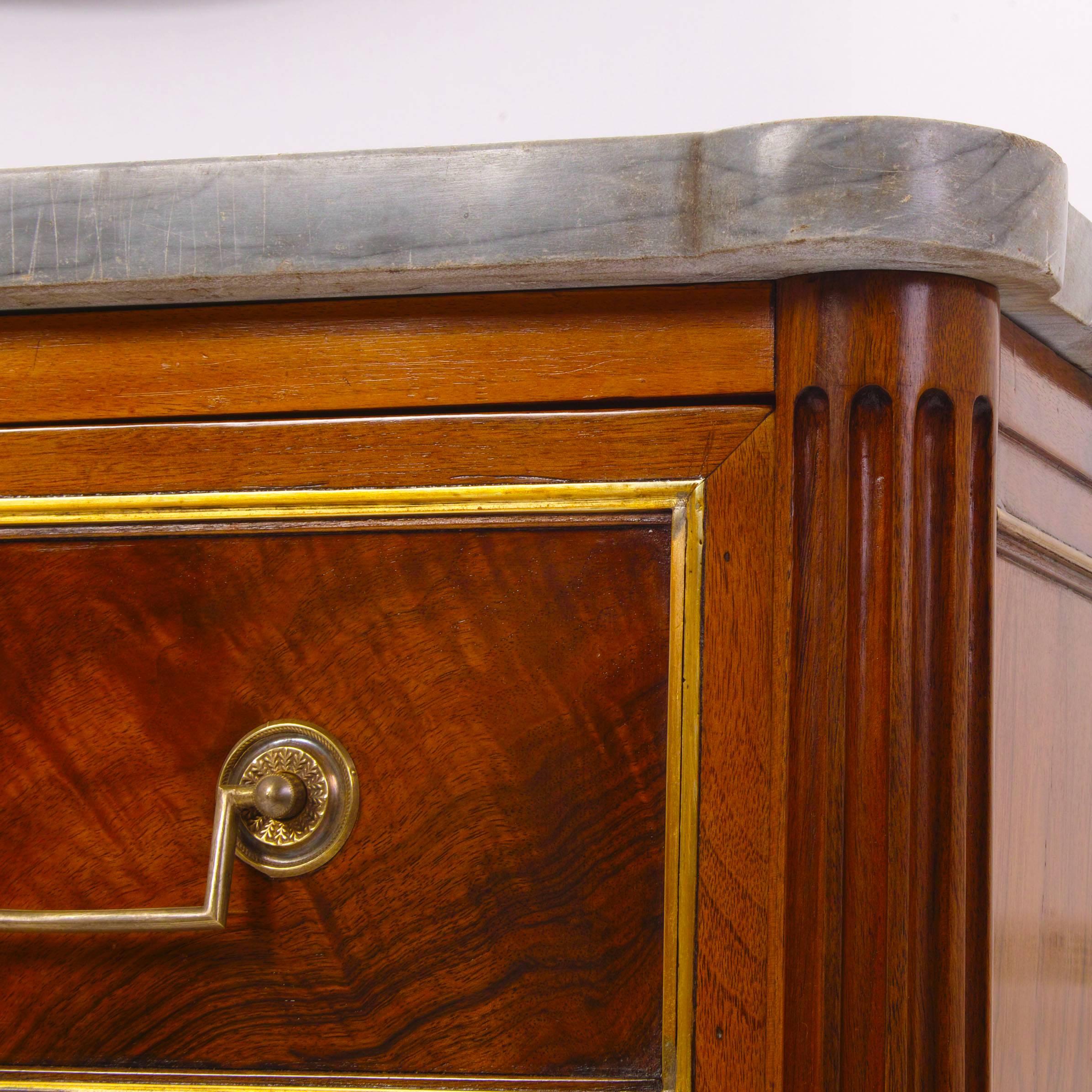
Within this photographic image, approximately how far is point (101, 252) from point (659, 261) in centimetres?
17

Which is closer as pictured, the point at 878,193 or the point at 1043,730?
the point at 878,193

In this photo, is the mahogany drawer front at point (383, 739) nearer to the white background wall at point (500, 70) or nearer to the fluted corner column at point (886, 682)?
the fluted corner column at point (886, 682)

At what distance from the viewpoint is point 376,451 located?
0.38m

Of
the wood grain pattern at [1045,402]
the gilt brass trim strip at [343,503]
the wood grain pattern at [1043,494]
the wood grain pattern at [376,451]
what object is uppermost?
the wood grain pattern at [1045,402]

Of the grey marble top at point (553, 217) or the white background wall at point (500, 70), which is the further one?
the white background wall at point (500, 70)

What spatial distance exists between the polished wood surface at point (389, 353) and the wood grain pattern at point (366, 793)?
4 cm

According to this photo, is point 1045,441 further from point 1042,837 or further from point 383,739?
point 383,739

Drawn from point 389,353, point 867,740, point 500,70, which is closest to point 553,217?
point 389,353

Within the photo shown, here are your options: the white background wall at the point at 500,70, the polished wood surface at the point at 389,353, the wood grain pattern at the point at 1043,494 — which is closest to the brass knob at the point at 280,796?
the polished wood surface at the point at 389,353

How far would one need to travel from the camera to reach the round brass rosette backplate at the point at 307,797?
0.37m

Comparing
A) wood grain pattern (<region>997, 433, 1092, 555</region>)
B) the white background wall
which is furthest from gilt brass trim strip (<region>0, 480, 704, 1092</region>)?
the white background wall

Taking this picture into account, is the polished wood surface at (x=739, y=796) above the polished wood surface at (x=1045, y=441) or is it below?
below

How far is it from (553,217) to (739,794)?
0.17m

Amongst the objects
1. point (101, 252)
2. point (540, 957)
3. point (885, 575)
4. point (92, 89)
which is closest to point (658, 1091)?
point (540, 957)
